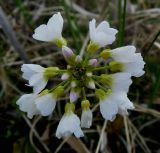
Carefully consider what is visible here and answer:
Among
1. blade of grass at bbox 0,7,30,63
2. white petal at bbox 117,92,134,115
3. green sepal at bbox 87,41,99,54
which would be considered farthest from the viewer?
blade of grass at bbox 0,7,30,63

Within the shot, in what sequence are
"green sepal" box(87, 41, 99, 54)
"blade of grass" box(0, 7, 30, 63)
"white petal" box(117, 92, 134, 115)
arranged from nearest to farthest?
"white petal" box(117, 92, 134, 115)
"green sepal" box(87, 41, 99, 54)
"blade of grass" box(0, 7, 30, 63)

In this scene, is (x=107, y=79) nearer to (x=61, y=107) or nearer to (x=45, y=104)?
(x=45, y=104)

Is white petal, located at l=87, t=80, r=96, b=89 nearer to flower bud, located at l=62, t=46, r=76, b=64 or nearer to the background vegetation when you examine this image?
flower bud, located at l=62, t=46, r=76, b=64

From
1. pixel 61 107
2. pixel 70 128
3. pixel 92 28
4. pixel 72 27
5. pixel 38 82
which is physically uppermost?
pixel 92 28

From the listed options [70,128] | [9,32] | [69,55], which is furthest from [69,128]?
[9,32]

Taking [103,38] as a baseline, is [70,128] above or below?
below

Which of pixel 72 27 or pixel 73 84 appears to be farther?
pixel 72 27

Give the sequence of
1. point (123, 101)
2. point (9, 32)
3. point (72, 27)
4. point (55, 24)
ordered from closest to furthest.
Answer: point (123, 101), point (55, 24), point (9, 32), point (72, 27)

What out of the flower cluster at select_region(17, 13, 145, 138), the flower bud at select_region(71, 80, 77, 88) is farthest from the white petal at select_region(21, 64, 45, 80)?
the flower bud at select_region(71, 80, 77, 88)
